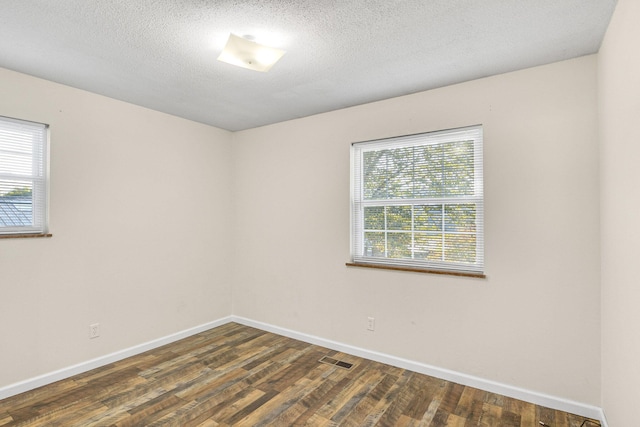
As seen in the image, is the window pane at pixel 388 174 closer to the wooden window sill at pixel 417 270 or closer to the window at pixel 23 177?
the wooden window sill at pixel 417 270

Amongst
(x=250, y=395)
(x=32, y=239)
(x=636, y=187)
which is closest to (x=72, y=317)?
(x=32, y=239)

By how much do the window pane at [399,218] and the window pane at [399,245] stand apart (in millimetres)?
74

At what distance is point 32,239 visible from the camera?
2676 millimetres

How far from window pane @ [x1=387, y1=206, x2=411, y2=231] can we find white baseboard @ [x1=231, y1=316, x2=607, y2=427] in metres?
1.21

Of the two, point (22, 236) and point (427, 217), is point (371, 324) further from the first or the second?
point (22, 236)

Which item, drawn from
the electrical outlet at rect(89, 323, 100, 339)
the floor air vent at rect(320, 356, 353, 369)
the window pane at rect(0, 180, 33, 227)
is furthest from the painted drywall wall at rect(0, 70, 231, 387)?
the floor air vent at rect(320, 356, 353, 369)

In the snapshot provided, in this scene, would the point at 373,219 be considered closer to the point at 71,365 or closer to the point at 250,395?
the point at 250,395

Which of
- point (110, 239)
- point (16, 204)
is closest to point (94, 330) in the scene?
point (110, 239)

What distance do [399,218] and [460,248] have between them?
1.95 feet

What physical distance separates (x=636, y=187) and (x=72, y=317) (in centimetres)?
393

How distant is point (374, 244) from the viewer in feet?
10.9

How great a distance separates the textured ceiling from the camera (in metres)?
1.79

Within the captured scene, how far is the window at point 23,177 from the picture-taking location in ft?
8.48

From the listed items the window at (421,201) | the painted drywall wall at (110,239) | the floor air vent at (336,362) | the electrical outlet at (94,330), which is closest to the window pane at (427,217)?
the window at (421,201)
